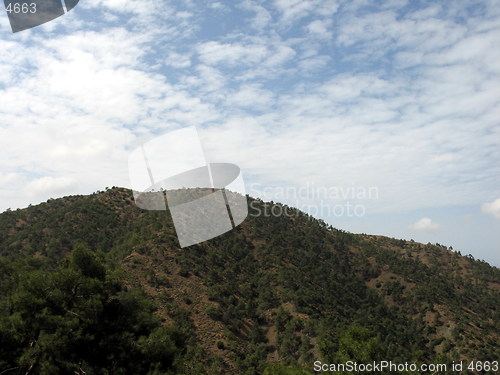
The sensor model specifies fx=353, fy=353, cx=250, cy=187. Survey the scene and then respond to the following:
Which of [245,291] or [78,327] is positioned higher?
[78,327]

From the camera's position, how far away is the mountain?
A: 19641 mm

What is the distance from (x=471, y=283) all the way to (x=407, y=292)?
2262 centimetres

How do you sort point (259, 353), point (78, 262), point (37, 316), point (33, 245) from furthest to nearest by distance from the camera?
point (33, 245)
point (259, 353)
point (78, 262)
point (37, 316)

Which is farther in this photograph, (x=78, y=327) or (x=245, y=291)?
(x=245, y=291)

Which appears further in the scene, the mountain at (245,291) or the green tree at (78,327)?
the mountain at (245,291)

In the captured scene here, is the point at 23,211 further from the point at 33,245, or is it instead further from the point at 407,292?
the point at 407,292

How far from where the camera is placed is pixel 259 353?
4641 centimetres

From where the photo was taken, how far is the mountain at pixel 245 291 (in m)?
19.6

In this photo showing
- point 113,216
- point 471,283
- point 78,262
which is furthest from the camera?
point 471,283

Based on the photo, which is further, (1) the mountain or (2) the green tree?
(1) the mountain

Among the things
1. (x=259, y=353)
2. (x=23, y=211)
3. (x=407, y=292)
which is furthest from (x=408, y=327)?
(x=23, y=211)

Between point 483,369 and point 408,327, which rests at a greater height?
point 408,327

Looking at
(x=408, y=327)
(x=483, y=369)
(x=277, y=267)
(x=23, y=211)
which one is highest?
(x=23, y=211)

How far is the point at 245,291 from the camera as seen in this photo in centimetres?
6012
